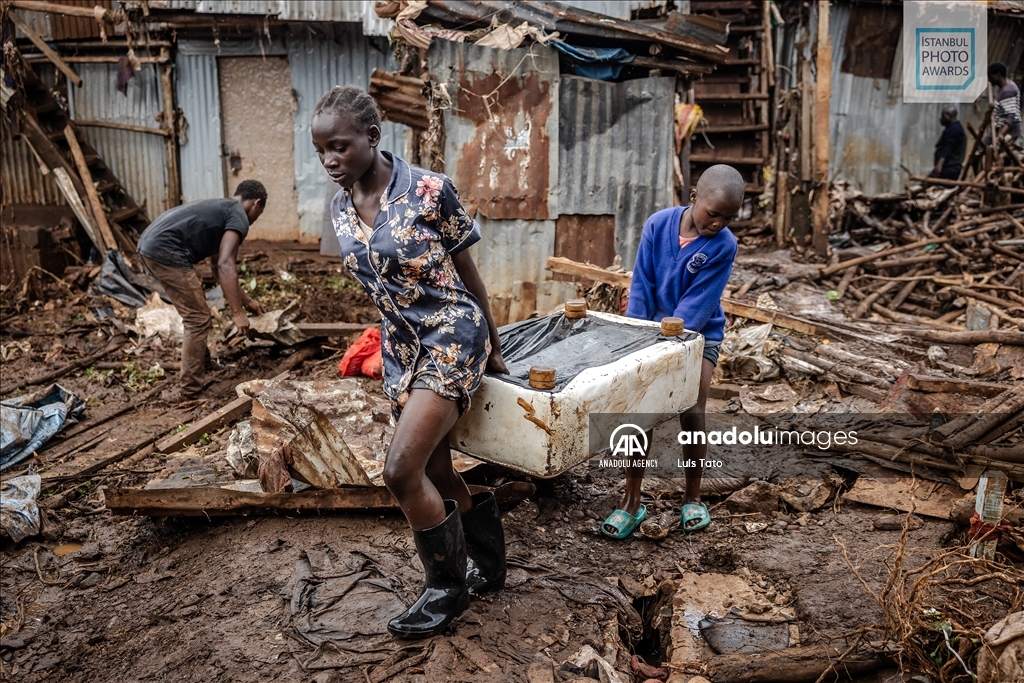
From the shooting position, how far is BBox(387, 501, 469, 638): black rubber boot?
9.21 ft

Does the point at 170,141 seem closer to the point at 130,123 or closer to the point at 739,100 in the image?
the point at 130,123

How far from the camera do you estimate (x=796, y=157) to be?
9875 mm

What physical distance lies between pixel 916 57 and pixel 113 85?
40.1 feet

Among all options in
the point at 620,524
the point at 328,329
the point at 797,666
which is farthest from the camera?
the point at 328,329

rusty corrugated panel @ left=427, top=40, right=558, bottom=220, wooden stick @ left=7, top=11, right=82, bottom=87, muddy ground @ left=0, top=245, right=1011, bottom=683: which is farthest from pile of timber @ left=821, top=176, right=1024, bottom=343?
wooden stick @ left=7, top=11, right=82, bottom=87

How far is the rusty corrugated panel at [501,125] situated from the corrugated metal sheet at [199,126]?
5131 mm

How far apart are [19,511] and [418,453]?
3.26 m

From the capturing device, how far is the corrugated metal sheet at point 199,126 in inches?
415

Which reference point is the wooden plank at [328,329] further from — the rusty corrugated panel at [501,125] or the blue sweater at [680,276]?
the blue sweater at [680,276]

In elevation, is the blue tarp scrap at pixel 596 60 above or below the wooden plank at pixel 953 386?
above

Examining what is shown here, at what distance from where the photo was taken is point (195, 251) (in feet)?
21.3

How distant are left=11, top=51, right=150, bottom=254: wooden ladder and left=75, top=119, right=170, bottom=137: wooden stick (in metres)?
0.16

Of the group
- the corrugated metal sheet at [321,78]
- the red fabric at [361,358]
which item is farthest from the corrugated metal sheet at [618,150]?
the corrugated metal sheet at [321,78]

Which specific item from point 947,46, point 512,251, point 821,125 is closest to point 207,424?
point 512,251
